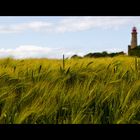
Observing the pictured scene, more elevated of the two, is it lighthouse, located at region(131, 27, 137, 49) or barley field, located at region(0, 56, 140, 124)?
lighthouse, located at region(131, 27, 137, 49)

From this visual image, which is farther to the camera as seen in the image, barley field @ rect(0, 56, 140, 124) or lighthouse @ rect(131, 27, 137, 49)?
lighthouse @ rect(131, 27, 137, 49)

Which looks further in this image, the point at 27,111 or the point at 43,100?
the point at 43,100

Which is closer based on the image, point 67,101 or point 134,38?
point 67,101

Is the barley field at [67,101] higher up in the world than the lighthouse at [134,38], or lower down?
lower down

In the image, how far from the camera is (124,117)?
1.64 metres

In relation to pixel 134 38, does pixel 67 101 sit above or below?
below

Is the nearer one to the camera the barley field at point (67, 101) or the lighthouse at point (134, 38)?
the barley field at point (67, 101)

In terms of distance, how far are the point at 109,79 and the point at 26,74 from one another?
20.9 inches
